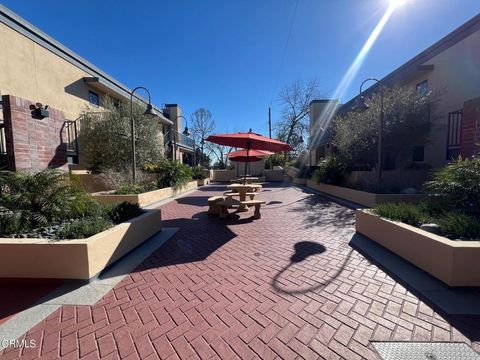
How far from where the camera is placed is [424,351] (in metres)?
1.87

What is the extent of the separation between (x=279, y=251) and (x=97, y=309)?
9.22 ft

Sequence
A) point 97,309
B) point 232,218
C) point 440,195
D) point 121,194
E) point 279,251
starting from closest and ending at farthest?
1. point 97,309
2. point 279,251
3. point 440,195
4. point 232,218
5. point 121,194

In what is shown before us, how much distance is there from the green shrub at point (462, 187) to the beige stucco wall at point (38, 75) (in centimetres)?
1337

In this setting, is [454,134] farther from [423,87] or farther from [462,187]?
[462,187]

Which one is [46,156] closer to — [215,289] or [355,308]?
[215,289]

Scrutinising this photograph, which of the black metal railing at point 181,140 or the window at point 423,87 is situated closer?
the window at point 423,87

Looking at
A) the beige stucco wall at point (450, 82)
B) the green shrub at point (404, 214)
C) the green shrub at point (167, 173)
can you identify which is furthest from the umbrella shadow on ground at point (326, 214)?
the beige stucco wall at point (450, 82)

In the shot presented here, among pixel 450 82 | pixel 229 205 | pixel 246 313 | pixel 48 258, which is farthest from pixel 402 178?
pixel 48 258

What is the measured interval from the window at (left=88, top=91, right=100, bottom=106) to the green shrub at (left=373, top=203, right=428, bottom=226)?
1493 centimetres

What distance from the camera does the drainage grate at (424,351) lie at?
1804mm

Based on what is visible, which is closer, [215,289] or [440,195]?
[215,289]

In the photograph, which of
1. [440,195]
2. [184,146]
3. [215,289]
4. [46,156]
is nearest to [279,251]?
[215,289]

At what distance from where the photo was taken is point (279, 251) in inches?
159

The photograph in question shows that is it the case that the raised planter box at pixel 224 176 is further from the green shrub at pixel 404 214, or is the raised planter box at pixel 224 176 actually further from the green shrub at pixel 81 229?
the green shrub at pixel 81 229
